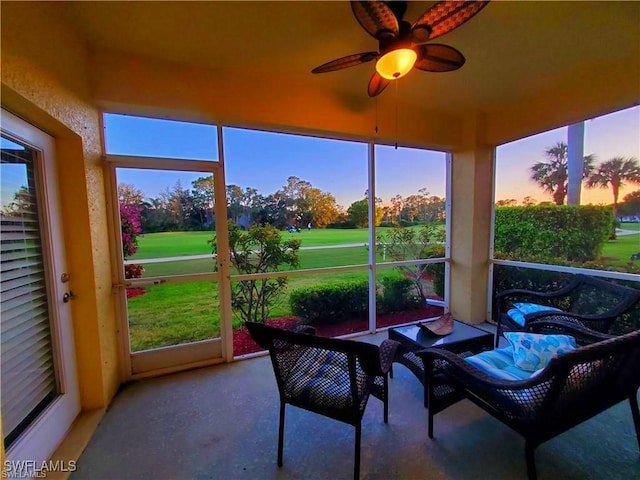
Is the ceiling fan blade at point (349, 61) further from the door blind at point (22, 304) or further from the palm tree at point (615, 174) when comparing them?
the palm tree at point (615, 174)

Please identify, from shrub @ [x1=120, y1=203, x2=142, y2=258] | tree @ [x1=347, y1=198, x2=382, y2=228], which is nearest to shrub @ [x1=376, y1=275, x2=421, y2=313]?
tree @ [x1=347, y1=198, x2=382, y2=228]

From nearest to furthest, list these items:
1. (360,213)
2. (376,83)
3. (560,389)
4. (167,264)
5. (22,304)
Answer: (560,389)
(22,304)
(376,83)
(167,264)
(360,213)

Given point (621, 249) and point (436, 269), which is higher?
point (621, 249)

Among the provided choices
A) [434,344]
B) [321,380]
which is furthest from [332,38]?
[434,344]

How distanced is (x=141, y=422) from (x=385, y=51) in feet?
9.55

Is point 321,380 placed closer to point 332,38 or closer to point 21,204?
point 21,204

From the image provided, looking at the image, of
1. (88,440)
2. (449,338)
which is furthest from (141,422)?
(449,338)

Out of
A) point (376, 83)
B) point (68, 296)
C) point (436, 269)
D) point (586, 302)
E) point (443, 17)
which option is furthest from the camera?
point (436, 269)

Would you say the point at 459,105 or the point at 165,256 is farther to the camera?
the point at 459,105

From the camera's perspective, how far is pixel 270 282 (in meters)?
2.98

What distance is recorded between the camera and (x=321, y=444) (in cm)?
167

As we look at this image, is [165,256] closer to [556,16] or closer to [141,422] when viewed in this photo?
[141,422]

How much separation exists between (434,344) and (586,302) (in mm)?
1770

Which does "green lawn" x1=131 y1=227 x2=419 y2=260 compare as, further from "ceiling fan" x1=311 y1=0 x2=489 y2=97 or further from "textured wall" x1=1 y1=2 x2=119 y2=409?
"ceiling fan" x1=311 y1=0 x2=489 y2=97
